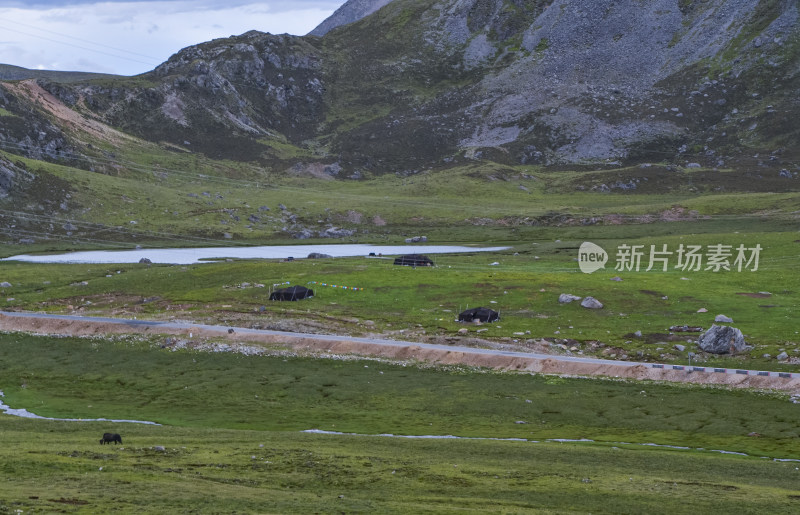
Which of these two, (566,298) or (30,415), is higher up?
(566,298)

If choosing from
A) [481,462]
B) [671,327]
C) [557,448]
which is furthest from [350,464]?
[671,327]

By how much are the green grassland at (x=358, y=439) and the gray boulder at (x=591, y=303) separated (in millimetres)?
30266

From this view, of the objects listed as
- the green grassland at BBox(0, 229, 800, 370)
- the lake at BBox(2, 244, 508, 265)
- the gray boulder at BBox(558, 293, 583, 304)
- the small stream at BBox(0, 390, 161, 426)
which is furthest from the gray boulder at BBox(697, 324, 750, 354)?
the lake at BBox(2, 244, 508, 265)

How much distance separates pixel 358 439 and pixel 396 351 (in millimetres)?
35200

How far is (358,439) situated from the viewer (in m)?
61.0

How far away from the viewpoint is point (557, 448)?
58594 millimetres

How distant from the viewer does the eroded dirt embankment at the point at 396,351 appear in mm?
81438

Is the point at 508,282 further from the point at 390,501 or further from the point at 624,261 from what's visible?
the point at 390,501

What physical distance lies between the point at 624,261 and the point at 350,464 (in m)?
116

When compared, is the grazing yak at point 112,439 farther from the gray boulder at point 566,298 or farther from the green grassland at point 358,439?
the gray boulder at point 566,298

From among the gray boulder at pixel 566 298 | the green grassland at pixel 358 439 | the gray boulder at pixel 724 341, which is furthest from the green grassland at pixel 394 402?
the gray boulder at pixel 566 298

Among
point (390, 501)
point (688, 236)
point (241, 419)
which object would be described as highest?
point (688, 236)

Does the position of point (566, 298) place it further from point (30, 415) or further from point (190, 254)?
point (190, 254)

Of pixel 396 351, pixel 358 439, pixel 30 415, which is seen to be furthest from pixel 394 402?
pixel 30 415
